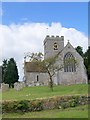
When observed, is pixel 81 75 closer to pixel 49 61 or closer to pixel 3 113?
pixel 49 61

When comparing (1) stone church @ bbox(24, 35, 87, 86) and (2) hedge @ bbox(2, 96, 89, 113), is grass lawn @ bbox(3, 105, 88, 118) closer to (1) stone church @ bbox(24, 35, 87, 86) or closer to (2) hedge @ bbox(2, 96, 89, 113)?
(2) hedge @ bbox(2, 96, 89, 113)

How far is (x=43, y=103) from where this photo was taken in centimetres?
2131

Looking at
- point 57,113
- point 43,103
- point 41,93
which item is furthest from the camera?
point 41,93

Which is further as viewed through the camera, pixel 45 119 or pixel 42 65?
pixel 42 65

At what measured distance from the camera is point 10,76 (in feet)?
262

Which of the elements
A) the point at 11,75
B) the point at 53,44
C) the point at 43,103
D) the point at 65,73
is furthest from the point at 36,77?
the point at 43,103

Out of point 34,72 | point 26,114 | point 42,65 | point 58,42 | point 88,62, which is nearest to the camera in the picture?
point 26,114

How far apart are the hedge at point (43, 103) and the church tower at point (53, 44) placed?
61.3m

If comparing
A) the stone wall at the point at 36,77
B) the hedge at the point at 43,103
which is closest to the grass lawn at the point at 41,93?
the hedge at the point at 43,103

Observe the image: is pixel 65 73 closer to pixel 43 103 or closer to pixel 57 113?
pixel 43 103

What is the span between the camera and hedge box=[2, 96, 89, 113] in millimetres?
20675

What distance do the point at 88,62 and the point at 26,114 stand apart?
172 feet

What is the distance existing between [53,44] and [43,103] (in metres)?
63.1

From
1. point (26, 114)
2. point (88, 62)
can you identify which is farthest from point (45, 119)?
point (88, 62)
